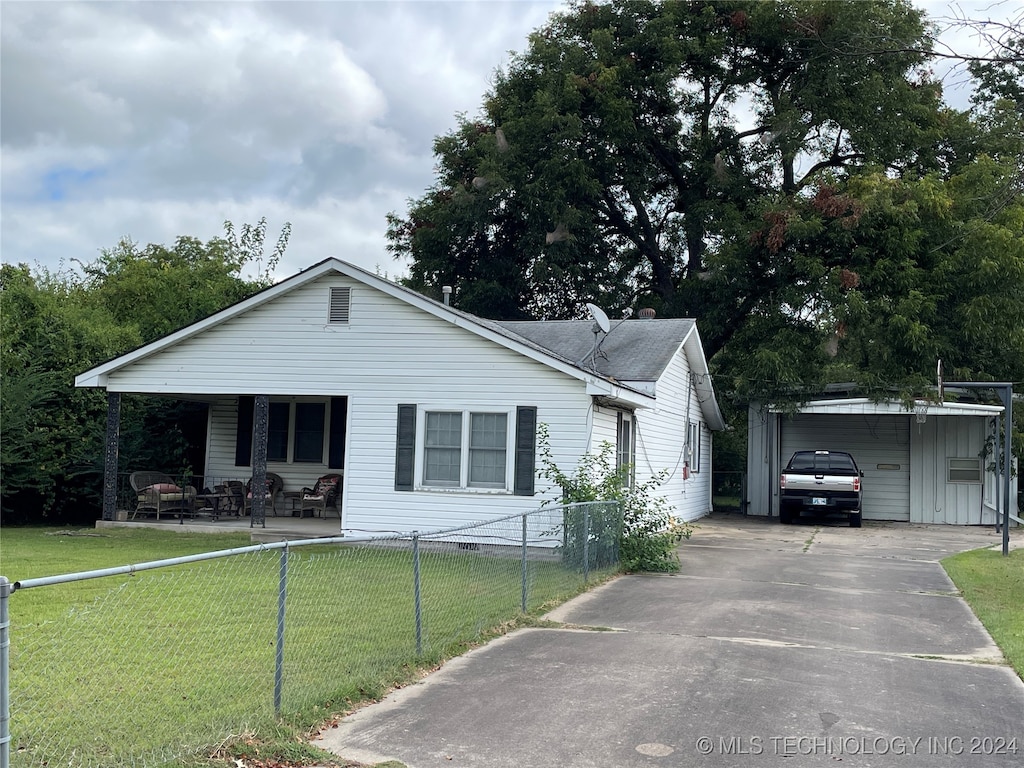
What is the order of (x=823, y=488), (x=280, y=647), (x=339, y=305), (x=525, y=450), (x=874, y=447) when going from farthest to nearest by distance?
1. (x=874, y=447)
2. (x=823, y=488)
3. (x=339, y=305)
4. (x=525, y=450)
5. (x=280, y=647)

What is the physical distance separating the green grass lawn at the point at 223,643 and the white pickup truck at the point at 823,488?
12634 mm

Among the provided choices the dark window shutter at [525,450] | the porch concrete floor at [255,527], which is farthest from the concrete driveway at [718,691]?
the porch concrete floor at [255,527]

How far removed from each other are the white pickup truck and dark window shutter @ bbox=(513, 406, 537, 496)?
33.1 feet

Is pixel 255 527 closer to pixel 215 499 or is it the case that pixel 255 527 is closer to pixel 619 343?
pixel 215 499

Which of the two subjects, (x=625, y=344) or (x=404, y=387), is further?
(x=625, y=344)

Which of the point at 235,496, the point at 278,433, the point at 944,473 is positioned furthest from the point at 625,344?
the point at 944,473

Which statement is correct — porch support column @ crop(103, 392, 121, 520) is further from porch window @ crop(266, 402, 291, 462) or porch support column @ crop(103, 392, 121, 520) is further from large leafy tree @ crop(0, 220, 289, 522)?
porch window @ crop(266, 402, 291, 462)

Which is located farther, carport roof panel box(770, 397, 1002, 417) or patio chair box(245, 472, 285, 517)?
carport roof panel box(770, 397, 1002, 417)

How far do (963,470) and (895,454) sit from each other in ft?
5.68

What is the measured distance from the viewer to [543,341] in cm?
2089

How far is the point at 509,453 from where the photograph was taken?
1556 centimetres

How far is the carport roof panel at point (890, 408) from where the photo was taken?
22516mm

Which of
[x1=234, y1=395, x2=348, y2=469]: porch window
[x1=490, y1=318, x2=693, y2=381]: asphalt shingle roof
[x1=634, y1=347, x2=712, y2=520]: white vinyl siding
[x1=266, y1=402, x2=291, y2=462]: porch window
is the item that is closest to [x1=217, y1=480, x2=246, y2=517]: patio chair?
[x1=234, y1=395, x2=348, y2=469]: porch window

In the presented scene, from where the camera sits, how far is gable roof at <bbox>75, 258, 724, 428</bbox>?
15406 mm
